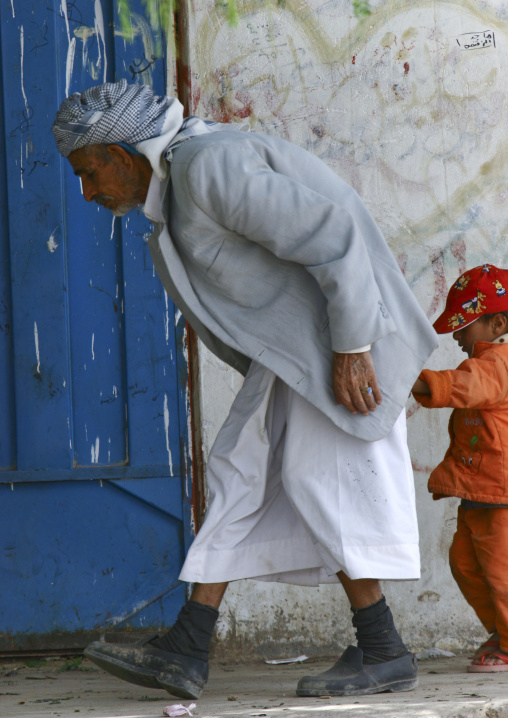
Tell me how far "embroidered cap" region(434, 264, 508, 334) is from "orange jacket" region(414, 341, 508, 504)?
0.35ft

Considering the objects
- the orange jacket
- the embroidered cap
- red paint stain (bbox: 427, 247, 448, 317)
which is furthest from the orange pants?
red paint stain (bbox: 427, 247, 448, 317)

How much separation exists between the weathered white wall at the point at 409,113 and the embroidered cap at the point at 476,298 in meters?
0.50

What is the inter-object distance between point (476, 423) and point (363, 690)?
1.01 meters

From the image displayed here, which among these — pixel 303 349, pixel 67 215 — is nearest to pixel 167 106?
pixel 303 349

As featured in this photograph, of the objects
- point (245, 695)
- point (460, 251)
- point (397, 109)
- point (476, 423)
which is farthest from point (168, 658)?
point (397, 109)

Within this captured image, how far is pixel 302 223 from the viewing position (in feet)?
6.89

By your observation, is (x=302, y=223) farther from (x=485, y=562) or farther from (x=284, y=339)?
(x=485, y=562)

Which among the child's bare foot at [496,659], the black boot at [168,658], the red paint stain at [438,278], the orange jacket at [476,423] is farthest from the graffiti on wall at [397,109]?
the black boot at [168,658]

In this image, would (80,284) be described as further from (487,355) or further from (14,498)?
(487,355)

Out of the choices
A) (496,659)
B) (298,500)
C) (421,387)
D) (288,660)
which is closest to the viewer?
(298,500)

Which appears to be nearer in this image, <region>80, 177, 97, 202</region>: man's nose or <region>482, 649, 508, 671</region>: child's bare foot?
<region>80, 177, 97, 202</region>: man's nose

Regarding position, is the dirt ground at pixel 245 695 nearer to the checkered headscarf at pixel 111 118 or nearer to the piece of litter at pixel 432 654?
the piece of litter at pixel 432 654

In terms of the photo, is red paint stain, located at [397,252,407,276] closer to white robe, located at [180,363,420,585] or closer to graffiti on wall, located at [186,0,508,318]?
graffiti on wall, located at [186,0,508,318]

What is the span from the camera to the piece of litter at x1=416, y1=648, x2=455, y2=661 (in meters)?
3.19
